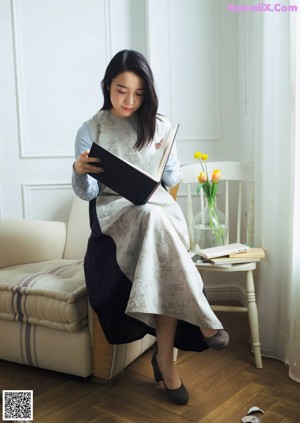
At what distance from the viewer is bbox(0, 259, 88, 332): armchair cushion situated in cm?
180

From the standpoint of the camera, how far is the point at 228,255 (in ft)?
6.52

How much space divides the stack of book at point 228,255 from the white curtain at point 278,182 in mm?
96

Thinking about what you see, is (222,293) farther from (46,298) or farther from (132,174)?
(132,174)

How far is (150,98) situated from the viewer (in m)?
1.76

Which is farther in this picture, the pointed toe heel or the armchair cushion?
the armchair cushion

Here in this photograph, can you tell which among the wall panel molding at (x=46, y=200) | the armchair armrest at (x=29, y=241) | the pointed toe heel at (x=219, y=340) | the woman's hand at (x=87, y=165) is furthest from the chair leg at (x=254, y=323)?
the wall panel molding at (x=46, y=200)

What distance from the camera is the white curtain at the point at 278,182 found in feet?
5.94

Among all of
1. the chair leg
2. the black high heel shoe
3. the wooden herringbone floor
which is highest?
the chair leg

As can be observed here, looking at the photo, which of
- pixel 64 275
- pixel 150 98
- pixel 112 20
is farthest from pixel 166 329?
pixel 112 20

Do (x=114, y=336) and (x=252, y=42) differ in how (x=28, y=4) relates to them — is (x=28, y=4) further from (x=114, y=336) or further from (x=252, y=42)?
(x=114, y=336)

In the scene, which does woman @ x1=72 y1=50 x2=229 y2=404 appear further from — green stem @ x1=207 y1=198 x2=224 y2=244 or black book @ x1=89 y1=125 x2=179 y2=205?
green stem @ x1=207 y1=198 x2=224 y2=244

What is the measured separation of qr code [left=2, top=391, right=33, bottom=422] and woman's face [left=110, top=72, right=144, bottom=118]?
3.30 ft

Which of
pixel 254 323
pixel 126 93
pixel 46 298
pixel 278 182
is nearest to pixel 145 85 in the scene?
pixel 126 93

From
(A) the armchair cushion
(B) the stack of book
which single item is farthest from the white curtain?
(A) the armchair cushion
